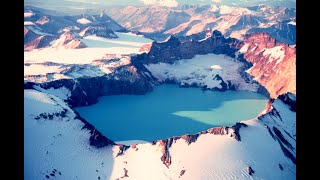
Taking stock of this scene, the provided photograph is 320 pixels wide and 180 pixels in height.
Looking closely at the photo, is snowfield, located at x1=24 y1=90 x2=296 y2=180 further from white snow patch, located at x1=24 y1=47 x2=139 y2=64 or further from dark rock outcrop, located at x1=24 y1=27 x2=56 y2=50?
dark rock outcrop, located at x1=24 y1=27 x2=56 y2=50

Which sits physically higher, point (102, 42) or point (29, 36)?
point (102, 42)

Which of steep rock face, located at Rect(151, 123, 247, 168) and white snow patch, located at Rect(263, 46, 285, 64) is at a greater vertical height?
steep rock face, located at Rect(151, 123, 247, 168)

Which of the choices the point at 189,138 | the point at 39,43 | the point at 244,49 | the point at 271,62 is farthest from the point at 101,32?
the point at 189,138

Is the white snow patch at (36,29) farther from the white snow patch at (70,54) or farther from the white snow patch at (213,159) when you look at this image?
the white snow patch at (213,159)

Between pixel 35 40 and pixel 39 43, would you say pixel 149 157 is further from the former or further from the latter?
pixel 35 40

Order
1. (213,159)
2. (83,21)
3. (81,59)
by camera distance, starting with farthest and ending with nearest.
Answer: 1. (83,21)
2. (81,59)
3. (213,159)

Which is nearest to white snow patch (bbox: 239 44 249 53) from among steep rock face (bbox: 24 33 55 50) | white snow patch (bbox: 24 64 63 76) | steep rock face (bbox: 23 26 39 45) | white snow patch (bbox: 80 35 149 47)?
white snow patch (bbox: 80 35 149 47)
